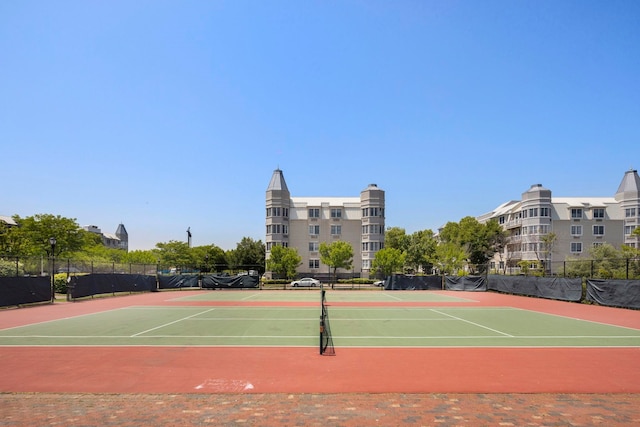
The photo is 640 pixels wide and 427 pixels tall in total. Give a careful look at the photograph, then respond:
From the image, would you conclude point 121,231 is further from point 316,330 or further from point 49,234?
point 316,330

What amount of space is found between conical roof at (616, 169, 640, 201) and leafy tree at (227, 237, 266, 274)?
62717mm

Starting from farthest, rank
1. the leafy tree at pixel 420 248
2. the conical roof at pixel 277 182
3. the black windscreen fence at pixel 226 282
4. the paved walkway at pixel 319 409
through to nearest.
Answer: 1. the leafy tree at pixel 420 248
2. the conical roof at pixel 277 182
3. the black windscreen fence at pixel 226 282
4. the paved walkway at pixel 319 409

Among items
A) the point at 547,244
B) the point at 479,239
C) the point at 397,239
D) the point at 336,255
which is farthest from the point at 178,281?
the point at 397,239

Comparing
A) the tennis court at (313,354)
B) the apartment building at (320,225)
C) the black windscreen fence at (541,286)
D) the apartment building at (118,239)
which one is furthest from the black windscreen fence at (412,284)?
the apartment building at (118,239)

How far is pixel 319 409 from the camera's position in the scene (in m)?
7.27

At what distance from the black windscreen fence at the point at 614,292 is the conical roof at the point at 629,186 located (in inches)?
1988

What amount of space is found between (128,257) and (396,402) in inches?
4426

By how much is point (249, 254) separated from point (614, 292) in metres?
67.7

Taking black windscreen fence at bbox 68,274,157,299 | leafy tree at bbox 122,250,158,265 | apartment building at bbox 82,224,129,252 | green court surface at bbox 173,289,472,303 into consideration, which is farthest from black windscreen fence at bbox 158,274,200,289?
apartment building at bbox 82,224,129,252

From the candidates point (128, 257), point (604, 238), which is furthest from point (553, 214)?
point (128, 257)

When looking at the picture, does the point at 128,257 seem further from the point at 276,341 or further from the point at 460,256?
the point at 276,341

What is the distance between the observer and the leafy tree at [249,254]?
84.5 m

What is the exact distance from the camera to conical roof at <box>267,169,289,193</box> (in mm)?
70562

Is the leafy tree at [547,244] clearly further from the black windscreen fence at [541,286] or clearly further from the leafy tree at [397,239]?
the leafy tree at [397,239]
